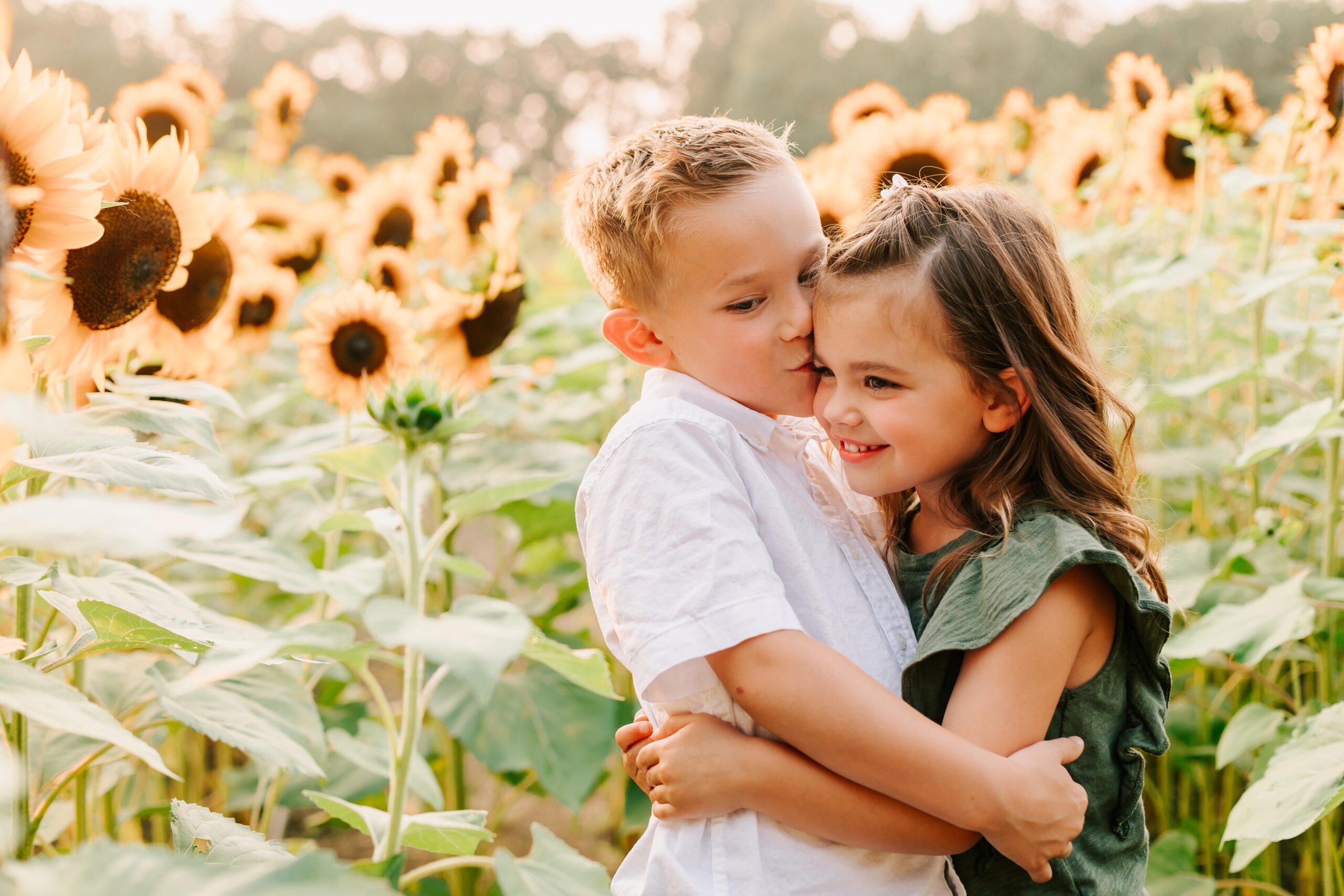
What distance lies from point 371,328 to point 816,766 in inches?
52.7

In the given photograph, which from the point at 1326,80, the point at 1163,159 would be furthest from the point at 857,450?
the point at 1163,159

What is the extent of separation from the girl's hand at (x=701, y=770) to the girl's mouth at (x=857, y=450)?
36 centimetres

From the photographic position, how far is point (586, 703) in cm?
184

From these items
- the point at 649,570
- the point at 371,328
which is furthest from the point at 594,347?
the point at 649,570

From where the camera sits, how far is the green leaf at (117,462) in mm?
990

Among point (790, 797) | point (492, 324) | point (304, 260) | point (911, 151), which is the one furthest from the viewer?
point (304, 260)

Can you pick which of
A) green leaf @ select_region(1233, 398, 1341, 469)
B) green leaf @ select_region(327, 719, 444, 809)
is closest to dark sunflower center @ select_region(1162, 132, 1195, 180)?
green leaf @ select_region(1233, 398, 1341, 469)

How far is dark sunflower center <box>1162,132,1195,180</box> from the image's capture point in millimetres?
2783

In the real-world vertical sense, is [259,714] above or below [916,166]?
below

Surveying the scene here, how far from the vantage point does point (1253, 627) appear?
1.64m

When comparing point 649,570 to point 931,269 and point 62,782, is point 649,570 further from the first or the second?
point 62,782

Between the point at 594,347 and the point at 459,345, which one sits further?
the point at 594,347

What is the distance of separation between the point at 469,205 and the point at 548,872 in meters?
2.06

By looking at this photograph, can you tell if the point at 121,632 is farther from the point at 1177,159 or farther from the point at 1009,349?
the point at 1177,159
